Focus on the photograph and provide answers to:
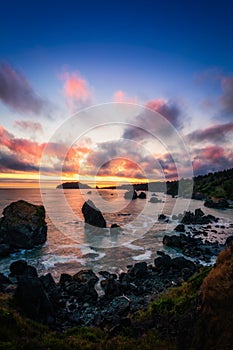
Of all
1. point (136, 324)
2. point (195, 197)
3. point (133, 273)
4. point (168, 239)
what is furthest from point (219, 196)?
point (136, 324)

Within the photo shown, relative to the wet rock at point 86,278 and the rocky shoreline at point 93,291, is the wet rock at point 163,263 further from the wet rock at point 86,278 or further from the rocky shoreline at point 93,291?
the wet rock at point 86,278

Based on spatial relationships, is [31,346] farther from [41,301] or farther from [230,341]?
[230,341]

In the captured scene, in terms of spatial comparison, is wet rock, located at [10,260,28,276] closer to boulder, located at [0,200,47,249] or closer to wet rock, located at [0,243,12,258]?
wet rock, located at [0,243,12,258]

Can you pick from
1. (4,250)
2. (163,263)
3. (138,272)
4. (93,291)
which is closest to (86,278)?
(93,291)

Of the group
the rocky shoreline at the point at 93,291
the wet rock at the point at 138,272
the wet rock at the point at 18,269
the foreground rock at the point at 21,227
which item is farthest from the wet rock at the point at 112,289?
the foreground rock at the point at 21,227

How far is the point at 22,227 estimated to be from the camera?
3441 cm

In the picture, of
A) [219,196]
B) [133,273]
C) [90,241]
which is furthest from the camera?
[219,196]

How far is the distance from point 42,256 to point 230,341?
95.3 feet

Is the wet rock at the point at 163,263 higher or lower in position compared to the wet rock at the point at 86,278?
higher

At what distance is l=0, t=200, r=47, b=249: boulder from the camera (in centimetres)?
3394

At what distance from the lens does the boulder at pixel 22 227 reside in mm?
33938

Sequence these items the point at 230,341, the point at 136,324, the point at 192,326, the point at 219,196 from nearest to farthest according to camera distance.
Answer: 1. the point at 230,341
2. the point at 192,326
3. the point at 136,324
4. the point at 219,196

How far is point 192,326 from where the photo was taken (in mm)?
7789

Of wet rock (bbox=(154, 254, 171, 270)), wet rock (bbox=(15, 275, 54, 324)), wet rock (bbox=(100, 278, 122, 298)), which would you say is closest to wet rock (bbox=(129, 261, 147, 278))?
wet rock (bbox=(154, 254, 171, 270))
